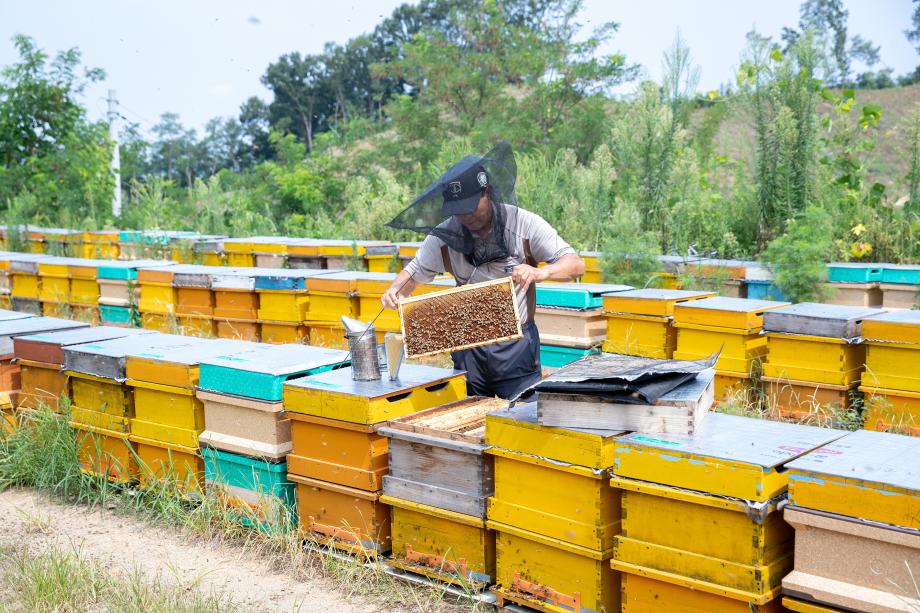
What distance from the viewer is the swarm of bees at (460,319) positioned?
3662 millimetres

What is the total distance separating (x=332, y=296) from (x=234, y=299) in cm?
115

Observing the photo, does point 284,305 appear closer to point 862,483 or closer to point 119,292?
point 119,292

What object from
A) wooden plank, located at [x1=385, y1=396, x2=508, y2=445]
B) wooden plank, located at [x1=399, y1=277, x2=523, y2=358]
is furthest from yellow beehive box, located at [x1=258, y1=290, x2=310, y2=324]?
wooden plank, located at [x1=399, y1=277, x2=523, y2=358]

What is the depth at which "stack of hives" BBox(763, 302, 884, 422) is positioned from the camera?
5.26 metres

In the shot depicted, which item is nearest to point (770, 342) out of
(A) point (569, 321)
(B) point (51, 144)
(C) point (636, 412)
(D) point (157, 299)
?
(A) point (569, 321)

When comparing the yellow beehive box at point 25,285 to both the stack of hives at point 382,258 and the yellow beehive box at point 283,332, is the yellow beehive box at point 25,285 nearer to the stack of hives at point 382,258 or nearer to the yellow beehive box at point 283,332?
the yellow beehive box at point 283,332

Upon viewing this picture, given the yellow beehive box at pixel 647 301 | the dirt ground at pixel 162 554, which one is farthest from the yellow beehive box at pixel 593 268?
the dirt ground at pixel 162 554

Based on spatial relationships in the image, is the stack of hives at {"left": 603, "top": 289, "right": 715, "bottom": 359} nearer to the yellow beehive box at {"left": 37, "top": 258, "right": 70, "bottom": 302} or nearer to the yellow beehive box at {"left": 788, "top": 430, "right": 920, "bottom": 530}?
the yellow beehive box at {"left": 788, "top": 430, "right": 920, "bottom": 530}

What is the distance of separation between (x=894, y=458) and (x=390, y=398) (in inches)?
83.1

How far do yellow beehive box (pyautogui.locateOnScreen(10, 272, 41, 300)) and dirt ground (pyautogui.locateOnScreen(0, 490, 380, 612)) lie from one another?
5576mm

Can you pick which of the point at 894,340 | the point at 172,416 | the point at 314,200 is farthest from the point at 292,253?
the point at 314,200

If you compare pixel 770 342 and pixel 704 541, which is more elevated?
pixel 770 342

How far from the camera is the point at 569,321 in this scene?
21.6ft

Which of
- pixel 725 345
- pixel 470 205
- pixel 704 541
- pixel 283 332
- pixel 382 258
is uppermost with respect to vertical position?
pixel 470 205
